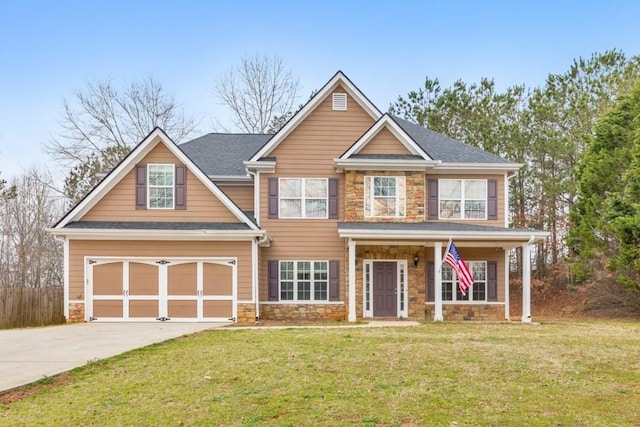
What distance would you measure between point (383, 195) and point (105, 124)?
2024cm

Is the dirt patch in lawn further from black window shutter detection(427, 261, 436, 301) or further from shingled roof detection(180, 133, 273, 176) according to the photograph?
black window shutter detection(427, 261, 436, 301)

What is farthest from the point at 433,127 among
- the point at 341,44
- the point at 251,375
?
the point at 251,375

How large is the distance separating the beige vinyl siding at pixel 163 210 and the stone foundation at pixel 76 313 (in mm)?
2769

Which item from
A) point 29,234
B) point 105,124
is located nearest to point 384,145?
point 105,124

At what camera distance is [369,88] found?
108 feet

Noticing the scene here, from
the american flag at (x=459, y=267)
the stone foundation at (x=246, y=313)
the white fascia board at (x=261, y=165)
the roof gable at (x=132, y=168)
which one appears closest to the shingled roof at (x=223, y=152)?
the white fascia board at (x=261, y=165)

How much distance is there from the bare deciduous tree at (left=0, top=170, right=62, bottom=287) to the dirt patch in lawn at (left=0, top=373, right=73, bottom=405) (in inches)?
950

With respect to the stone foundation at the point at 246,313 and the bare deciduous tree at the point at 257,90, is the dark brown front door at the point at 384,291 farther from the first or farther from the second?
the bare deciduous tree at the point at 257,90

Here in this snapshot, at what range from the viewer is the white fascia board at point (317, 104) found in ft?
60.4

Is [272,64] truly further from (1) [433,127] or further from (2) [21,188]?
(2) [21,188]

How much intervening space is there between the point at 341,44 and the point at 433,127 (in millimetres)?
8758

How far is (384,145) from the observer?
60.1ft

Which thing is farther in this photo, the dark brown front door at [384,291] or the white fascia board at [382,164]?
the dark brown front door at [384,291]

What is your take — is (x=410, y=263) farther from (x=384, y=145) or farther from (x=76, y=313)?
(x=76, y=313)
